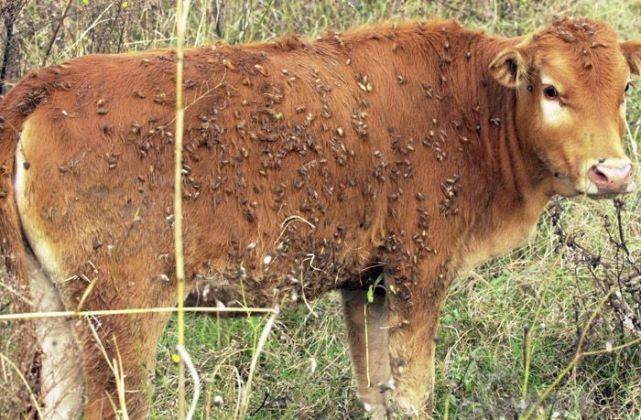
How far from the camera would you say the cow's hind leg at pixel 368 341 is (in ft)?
19.3

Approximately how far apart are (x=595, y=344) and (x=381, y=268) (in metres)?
1.53

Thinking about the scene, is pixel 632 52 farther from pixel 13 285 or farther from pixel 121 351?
pixel 13 285

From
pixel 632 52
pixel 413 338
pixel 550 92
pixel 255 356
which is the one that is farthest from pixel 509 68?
pixel 255 356

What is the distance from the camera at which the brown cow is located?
A: 4609 mm

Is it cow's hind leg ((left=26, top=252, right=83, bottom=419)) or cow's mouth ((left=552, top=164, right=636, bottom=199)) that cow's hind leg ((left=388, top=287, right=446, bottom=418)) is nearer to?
cow's mouth ((left=552, top=164, right=636, bottom=199))

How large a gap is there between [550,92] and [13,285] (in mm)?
2684

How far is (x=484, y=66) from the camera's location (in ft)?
18.3

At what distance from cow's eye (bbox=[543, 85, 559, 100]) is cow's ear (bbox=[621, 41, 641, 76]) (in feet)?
1.74

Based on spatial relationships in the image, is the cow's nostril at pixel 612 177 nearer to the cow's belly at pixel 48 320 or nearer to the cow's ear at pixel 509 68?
the cow's ear at pixel 509 68

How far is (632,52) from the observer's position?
5.56 m

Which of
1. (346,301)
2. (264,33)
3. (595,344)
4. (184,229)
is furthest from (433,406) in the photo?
(264,33)

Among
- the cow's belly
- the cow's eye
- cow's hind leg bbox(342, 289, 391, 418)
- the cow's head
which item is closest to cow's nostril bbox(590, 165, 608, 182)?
the cow's head

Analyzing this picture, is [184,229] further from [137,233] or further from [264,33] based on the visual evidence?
[264,33]

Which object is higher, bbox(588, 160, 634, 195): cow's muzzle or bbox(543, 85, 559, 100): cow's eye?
bbox(543, 85, 559, 100): cow's eye
